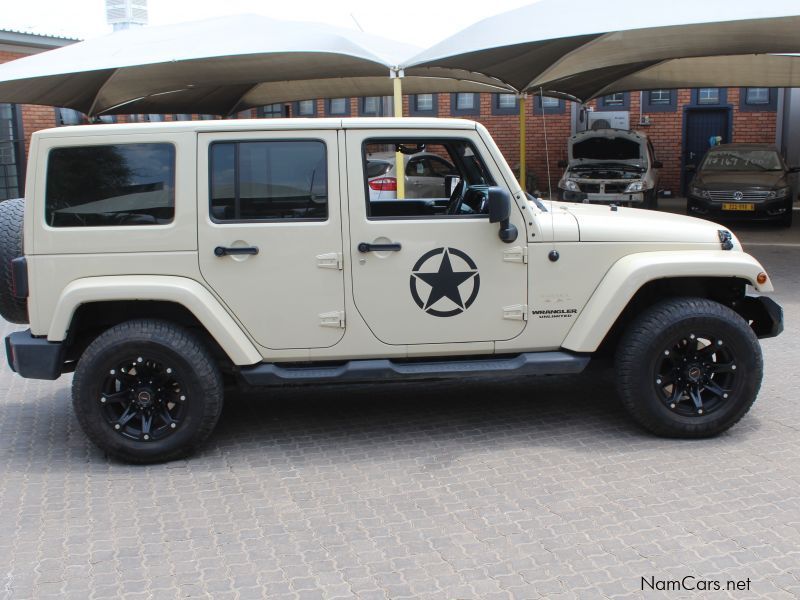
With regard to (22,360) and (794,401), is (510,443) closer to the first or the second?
(794,401)

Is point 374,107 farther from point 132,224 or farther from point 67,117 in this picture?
point 132,224

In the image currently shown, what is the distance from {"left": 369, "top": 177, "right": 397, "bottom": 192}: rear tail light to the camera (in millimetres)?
5023

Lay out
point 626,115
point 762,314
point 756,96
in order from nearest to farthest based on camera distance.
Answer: point 762,314, point 756,96, point 626,115

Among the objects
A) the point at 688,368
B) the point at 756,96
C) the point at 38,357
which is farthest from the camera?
the point at 756,96

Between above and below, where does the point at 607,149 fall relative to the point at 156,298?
above

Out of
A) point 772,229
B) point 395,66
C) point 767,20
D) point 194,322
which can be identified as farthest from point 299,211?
point 772,229

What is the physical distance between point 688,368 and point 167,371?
9.68ft

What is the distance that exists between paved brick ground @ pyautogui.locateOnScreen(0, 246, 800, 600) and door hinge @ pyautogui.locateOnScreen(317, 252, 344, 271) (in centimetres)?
109

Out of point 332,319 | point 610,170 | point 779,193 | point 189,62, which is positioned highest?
point 189,62

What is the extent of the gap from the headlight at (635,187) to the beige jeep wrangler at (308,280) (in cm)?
1209

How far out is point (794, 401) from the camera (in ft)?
19.1

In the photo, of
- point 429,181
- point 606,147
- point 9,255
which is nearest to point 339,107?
point 606,147

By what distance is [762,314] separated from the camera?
5.36 meters

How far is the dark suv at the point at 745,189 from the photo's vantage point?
16094mm
